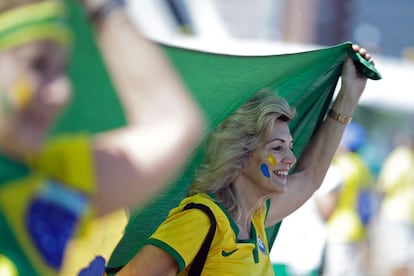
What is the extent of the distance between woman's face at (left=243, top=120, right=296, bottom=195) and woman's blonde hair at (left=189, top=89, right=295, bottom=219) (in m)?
0.02

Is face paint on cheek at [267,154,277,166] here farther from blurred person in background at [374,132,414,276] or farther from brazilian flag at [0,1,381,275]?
blurred person in background at [374,132,414,276]

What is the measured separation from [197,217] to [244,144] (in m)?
0.40

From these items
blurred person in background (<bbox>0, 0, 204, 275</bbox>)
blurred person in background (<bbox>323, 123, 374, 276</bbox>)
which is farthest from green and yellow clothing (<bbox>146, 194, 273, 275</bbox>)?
blurred person in background (<bbox>323, 123, 374, 276</bbox>)

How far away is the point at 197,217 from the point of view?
3.42 meters

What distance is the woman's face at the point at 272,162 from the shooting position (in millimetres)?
3684

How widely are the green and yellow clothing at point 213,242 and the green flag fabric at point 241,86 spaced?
0.20 meters

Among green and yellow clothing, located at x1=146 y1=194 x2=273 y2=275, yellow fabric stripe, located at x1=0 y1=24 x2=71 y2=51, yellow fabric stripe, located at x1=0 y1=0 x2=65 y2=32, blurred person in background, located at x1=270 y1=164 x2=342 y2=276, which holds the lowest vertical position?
blurred person in background, located at x1=270 y1=164 x2=342 y2=276

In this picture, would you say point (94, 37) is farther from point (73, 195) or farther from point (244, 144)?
point (244, 144)

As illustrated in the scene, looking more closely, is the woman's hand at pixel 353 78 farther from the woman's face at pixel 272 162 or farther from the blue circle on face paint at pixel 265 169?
the blue circle on face paint at pixel 265 169

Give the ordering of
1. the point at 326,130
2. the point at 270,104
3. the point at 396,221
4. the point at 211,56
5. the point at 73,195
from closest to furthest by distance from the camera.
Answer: the point at 73,195
the point at 211,56
the point at 270,104
the point at 326,130
the point at 396,221

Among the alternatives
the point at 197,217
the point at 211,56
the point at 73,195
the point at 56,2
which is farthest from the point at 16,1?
the point at 197,217

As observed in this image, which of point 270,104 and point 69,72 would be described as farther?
point 270,104

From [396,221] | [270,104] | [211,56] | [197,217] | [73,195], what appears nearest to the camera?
[73,195]

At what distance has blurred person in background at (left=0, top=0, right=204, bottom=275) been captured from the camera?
179 cm
